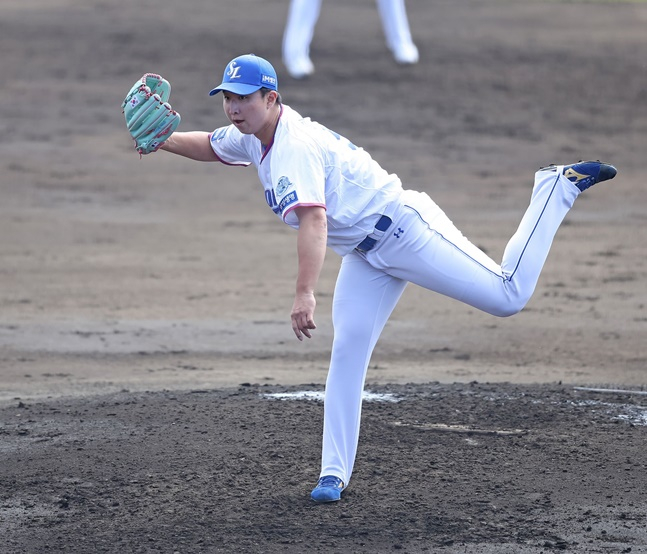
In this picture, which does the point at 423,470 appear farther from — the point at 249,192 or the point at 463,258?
the point at 249,192

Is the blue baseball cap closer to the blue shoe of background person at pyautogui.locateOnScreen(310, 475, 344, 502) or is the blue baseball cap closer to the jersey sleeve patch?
the jersey sleeve patch

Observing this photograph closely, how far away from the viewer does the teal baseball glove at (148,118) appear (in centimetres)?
464

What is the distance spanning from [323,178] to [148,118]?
0.87m

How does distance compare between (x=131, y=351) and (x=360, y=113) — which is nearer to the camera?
(x=131, y=351)

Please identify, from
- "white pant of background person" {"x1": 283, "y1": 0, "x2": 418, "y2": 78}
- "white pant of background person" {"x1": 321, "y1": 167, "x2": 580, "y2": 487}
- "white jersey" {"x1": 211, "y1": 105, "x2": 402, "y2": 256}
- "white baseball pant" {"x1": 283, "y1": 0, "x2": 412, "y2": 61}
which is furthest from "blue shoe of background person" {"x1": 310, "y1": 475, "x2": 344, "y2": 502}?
"white baseball pant" {"x1": 283, "y1": 0, "x2": 412, "y2": 61}

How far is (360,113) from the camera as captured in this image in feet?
45.3

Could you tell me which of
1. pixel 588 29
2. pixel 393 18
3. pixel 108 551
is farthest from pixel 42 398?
pixel 588 29

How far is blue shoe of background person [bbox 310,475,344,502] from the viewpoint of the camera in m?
4.47

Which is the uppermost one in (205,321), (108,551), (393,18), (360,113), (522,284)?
(393,18)

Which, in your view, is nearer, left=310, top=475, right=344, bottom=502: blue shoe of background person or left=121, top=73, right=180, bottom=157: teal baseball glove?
left=310, top=475, right=344, bottom=502: blue shoe of background person

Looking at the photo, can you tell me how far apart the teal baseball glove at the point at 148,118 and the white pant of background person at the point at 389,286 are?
0.94 m

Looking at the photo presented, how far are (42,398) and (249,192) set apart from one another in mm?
5662

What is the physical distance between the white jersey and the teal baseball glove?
28cm

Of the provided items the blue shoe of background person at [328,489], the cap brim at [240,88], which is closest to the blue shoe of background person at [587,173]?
the cap brim at [240,88]
